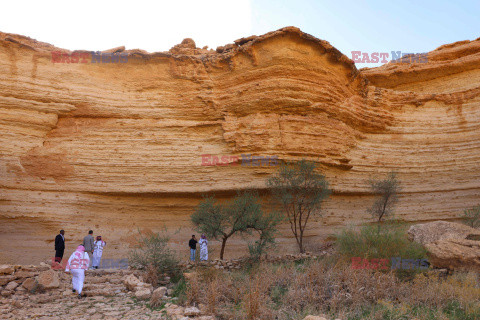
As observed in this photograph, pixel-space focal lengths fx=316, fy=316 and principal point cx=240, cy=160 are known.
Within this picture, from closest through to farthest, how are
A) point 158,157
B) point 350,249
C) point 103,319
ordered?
point 103,319 → point 350,249 → point 158,157

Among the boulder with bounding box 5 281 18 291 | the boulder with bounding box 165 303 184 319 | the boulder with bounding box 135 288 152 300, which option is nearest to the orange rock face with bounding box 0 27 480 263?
the boulder with bounding box 5 281 18 291

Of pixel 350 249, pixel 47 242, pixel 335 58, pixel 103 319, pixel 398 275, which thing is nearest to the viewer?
pixel 103 319

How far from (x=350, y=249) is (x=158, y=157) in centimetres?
965

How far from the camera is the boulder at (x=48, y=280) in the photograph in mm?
7935

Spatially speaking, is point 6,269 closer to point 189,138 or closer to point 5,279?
point 5,279

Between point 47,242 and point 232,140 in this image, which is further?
point 232,140

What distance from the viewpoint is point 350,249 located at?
393 inches

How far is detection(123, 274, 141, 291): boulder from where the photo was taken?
854 cm

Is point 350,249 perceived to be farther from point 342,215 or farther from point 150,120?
point 150,120

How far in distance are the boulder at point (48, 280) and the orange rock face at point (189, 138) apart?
226 inches

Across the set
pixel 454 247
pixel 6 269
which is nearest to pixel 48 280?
pixel 6 269

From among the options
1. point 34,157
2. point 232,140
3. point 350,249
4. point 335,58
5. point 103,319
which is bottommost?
point 103,319

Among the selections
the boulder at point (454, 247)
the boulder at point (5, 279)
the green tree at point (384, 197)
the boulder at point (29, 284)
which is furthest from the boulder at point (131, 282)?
the green tree at point (384, 197)

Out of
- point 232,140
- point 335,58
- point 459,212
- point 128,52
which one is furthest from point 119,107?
point 459,212
